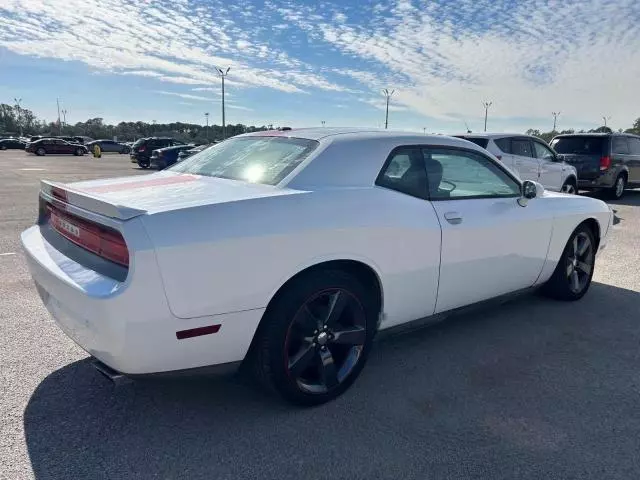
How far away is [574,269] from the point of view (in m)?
4.66

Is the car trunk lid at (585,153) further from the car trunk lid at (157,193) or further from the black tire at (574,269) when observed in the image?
the car trunk lid at (157,193)

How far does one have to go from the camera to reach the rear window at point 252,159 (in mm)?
2998

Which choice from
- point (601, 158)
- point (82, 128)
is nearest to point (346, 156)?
point (601, 158)

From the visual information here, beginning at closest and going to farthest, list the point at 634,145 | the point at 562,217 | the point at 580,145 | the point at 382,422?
the point at 382,422 < the point at 562,217 < the point at 580,145 < the point at 634,145

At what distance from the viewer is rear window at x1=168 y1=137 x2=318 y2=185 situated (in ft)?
9.84

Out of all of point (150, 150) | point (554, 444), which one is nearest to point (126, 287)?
point (554, 444)

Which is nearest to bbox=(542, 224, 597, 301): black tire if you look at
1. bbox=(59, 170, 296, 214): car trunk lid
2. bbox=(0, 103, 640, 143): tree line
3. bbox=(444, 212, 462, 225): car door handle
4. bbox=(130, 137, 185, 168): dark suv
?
bbox=(444, 212, 462, 225): car door handle

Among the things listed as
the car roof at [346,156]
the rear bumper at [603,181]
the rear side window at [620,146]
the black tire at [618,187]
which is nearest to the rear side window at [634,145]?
the rear side window at [620,146]

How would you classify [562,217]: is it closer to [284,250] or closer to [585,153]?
[284,250]

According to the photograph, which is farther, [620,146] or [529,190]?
[620,146]

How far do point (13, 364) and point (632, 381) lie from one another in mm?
3978

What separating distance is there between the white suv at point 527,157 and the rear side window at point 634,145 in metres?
3.81

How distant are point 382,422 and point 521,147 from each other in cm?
888

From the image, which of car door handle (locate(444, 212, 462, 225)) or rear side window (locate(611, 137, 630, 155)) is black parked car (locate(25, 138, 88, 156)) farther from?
car door handle (locate(444, 212, 462, 225))
